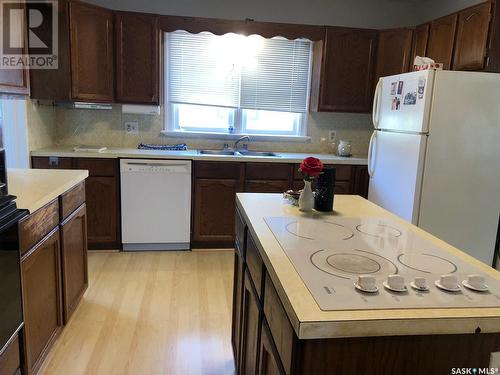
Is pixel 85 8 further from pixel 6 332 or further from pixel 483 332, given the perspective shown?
pixel 483 332

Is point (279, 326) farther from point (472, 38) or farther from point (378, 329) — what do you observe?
point (472, 38)

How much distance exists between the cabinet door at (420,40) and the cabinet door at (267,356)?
10.9 feet

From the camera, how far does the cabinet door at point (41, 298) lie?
1747mm

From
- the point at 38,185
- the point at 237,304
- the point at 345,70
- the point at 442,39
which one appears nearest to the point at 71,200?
the point at 38,185

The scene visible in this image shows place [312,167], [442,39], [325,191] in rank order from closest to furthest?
[312,167], [325,191], [442,39]

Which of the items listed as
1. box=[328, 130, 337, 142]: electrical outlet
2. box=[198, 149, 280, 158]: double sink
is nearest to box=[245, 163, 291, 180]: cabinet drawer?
box=[198, 149, 280, 158]: double sink

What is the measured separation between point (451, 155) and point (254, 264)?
2034mm

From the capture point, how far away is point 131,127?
4051mm

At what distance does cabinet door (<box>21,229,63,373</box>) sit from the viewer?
5.73 ft

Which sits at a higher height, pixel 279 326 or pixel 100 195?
pixel 279 326

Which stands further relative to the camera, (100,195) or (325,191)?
(100,195)

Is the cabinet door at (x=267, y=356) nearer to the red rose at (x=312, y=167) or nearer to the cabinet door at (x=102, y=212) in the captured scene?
the red rose at (x=312, y=167)

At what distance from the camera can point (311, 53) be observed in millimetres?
4195

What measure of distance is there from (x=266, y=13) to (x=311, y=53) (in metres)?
0.61
